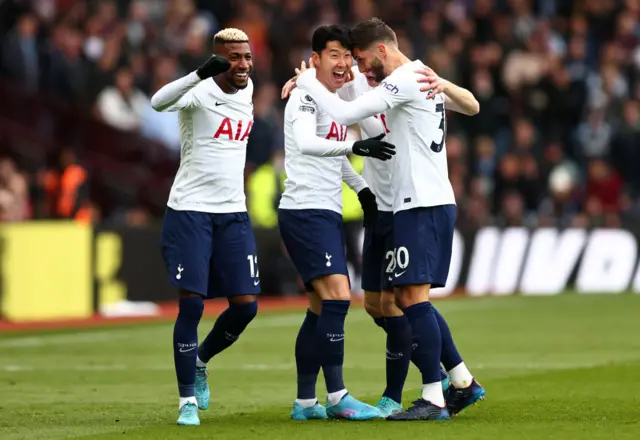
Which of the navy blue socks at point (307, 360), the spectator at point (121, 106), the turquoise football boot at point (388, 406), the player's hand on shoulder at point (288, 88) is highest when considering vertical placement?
the player's hand on shoulder at point (288, 88)

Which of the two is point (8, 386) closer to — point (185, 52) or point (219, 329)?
point (219, 329)

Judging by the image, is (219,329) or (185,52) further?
(185,52)

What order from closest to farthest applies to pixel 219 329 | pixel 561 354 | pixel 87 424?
pixel 87 424
pixel 219 329
pixel 561 354

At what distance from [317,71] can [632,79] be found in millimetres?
17211

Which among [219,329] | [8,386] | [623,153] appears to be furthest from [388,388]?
[623,153]

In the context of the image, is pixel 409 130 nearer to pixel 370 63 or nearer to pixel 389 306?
pixel 370 63

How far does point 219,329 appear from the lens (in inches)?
380

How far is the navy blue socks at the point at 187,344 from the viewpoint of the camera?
8812mm

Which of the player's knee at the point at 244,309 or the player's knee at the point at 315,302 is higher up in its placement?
the player's knee at the point at 315,302

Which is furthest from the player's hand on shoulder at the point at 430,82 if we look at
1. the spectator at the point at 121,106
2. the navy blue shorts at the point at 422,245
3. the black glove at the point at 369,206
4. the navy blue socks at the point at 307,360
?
the spectator at the point at 121,106

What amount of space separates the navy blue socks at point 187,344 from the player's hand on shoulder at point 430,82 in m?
1.85

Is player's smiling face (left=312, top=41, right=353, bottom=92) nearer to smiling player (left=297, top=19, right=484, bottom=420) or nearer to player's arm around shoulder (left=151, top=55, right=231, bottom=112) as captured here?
smiling player (left=297, top=19, right=484, bottom=420)

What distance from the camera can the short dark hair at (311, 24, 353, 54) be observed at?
890 centimetres

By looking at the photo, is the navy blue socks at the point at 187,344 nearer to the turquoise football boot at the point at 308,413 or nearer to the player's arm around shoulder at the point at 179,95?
the turquoise football boot at the point at 308,413
